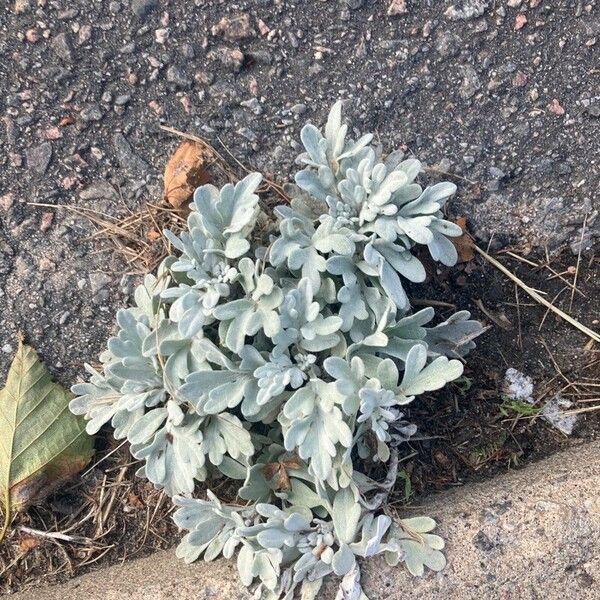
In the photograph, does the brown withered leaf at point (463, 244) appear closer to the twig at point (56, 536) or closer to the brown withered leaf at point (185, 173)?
the brown withered leaf at point (185, 173)

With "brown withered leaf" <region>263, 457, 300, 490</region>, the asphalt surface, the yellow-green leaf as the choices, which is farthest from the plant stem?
"brown withered leaf" <region>263, 457, 300, 490</region>

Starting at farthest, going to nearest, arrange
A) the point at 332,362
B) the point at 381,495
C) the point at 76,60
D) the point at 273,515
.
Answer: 1. the point at 76,60
2. the point at 381,495
3. the point at 273,515
4. the point at 332,362

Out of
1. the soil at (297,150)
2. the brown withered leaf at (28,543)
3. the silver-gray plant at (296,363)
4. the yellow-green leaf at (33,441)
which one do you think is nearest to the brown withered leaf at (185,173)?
the soil at (297,150)

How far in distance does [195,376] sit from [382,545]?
0.74 m

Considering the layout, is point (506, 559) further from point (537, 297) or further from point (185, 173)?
point (185, 173)

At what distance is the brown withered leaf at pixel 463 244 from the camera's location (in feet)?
7.76

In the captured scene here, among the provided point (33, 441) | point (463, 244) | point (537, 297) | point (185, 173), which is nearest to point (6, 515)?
point (33, 441)

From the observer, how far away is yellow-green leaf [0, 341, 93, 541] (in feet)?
7.70

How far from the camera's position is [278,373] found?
76.4 inches

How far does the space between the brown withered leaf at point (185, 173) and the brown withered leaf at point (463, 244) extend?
2.85 feet

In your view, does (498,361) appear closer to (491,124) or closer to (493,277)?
(493,277)

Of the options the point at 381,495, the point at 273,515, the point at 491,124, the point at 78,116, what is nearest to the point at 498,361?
the point at 381,495

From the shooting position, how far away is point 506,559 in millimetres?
2070

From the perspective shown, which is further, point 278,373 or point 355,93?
point 355,93
